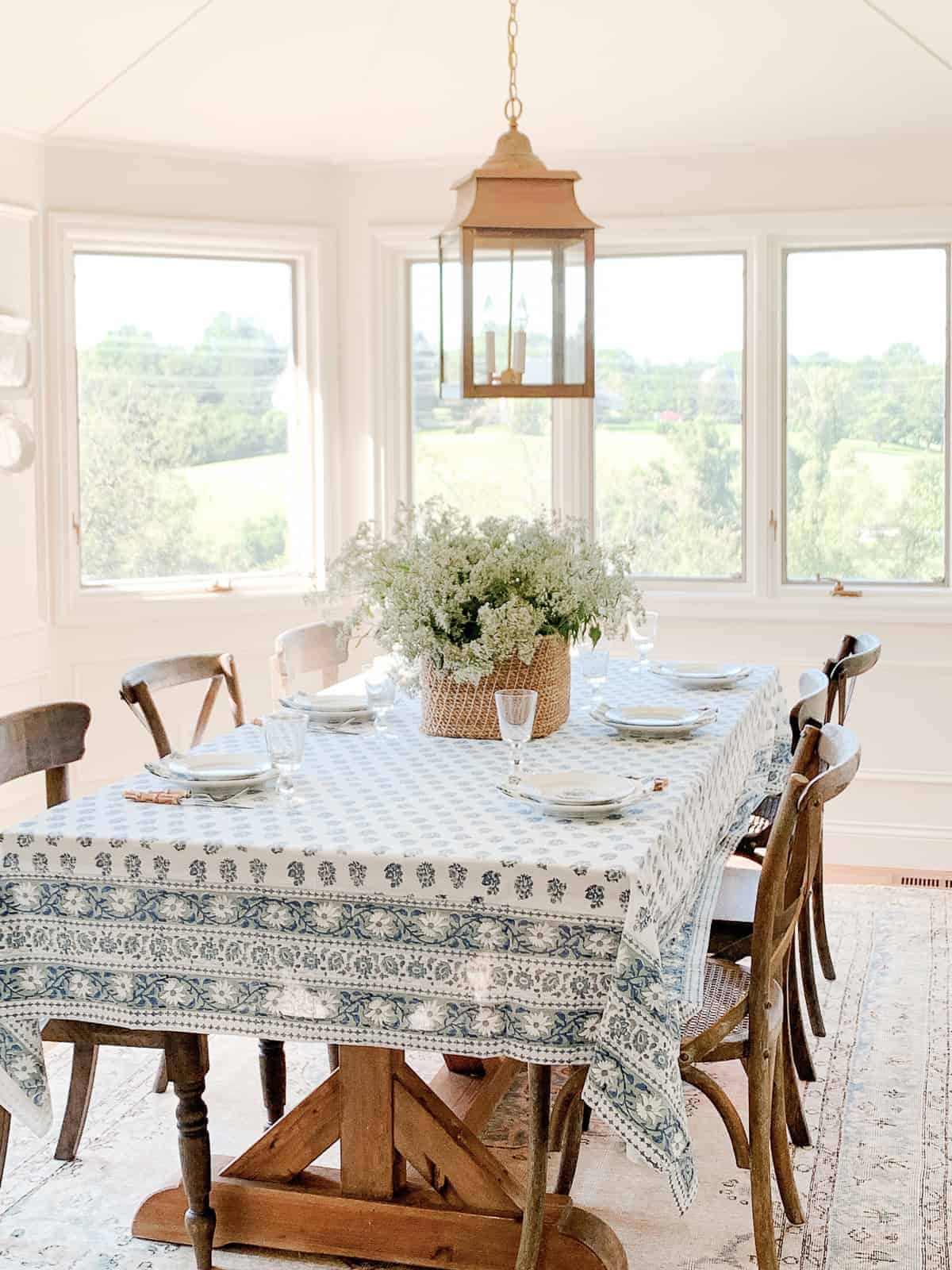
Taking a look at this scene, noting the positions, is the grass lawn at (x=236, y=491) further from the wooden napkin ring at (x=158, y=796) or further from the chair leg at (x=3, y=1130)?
the chair leg at (x=3, y=1130)

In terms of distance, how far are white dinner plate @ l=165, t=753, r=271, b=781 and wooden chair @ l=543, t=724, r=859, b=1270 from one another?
738mm

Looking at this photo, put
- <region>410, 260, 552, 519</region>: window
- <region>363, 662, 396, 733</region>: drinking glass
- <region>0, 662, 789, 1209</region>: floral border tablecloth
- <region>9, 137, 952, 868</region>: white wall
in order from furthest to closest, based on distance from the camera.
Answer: <region>410, 260, 552, 519</region>: window, <region>9, 137, 952, 868</region>: white wall, <region>363, 662, 396, 733</region>: drinking glass, <region>0, 662, 789, 1209</region>: floral border tablecloth

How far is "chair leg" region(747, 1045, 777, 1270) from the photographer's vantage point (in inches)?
90.4

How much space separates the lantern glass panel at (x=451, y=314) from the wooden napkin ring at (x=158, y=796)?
3.44 ft

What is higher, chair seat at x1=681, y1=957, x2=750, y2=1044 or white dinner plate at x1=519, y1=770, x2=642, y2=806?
white dinner plate at x1=519, y1=770, x2=642, y2=806

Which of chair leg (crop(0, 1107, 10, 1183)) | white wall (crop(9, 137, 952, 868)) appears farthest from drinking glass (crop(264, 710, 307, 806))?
white wall (crop(9, 137, 952, 868))

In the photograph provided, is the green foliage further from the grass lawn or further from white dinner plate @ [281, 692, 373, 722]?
white dinner plate @ [281, 692, 373, 722]

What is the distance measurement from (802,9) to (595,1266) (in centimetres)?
349

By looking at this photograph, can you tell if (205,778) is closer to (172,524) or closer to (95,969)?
(95,969)

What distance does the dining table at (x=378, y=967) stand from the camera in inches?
80.0

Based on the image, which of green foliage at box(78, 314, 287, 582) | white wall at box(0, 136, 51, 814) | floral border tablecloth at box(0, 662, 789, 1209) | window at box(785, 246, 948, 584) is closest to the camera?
floral border tablecloth at box(0, 662, 789, 1209)

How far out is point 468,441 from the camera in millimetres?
5402

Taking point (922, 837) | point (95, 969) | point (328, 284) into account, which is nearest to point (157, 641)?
point (328, 284)

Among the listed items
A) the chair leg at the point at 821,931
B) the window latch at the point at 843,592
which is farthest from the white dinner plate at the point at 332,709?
the window latch at the point at 843,592
